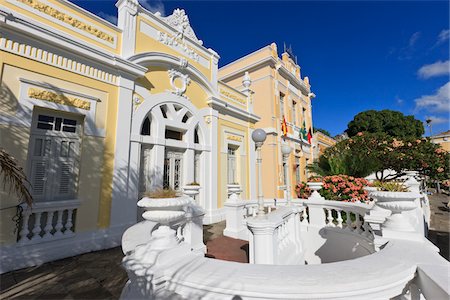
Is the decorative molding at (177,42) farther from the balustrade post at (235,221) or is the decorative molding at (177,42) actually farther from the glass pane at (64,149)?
the balustrade post at (235,221)

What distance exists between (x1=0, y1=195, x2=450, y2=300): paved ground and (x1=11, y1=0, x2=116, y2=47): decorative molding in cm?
519

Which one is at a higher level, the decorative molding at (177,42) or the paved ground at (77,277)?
the decorative molding at (177,42)

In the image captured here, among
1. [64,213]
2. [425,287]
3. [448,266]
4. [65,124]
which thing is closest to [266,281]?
[425,287]

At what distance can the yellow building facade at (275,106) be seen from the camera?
11469 millimetres

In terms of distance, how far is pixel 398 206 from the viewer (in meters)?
2.29

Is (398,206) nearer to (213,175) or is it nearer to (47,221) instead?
(47,221)

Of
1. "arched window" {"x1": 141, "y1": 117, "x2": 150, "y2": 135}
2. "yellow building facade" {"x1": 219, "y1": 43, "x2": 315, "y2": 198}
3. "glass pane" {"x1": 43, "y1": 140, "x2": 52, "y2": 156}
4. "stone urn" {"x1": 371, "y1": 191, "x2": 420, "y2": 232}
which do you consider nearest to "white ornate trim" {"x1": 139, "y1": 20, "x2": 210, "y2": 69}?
"arched window" {"x1": 141, "y1": 117, "x2": 150, "y2": 135}

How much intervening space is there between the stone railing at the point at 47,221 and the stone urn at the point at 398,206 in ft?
18.3

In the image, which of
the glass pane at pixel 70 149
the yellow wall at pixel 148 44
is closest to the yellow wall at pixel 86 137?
the glass pane at pixel 70 149

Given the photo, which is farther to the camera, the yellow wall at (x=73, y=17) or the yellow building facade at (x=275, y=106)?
the yellow building facade at (x=275, y=106)

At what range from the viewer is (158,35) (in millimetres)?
6742

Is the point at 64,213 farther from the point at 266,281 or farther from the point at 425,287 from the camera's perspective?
the point at 425,287

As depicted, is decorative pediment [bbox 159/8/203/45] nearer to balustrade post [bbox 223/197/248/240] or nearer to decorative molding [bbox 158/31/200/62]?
decorative molding [bbox 158/31/200/62]

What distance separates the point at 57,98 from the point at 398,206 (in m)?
6.27
